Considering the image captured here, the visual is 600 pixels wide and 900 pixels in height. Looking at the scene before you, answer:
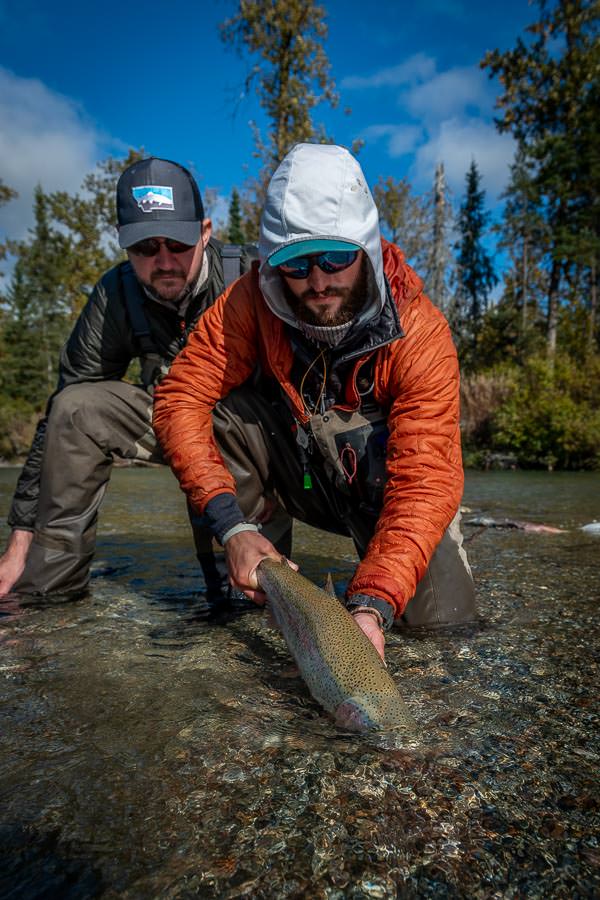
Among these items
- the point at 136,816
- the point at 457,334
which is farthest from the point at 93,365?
the point at 457,334

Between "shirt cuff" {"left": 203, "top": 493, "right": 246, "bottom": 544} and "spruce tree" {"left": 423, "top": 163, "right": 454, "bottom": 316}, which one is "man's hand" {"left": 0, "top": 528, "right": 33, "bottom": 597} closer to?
"shirt cuff" {"left": 203, "top": 493, "right": 246, "bottom": 544}

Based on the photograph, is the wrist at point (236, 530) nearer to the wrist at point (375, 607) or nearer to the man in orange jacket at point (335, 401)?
the man in orange jacket at point (335, 401)

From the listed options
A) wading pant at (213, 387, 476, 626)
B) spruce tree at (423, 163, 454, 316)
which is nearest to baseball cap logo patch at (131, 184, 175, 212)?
wading pant at (213, 387, 476, 626)

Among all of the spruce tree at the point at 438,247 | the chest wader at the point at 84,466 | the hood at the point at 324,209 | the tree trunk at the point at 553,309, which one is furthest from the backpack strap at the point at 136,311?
the spruce tree at the point at 438,247

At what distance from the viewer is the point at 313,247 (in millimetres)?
2770

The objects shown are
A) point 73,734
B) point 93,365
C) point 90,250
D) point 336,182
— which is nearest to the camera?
point 73,734

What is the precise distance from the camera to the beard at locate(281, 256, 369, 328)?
115 inches

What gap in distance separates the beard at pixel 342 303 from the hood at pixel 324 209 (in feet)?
0.11

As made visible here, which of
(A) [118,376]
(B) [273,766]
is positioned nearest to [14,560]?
(A) [118,376]

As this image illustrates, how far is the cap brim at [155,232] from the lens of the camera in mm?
3686

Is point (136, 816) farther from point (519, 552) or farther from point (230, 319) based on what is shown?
point (519, 552)

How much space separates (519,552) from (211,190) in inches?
1171

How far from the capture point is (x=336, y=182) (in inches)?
110

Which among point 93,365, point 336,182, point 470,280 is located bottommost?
point 93,365
